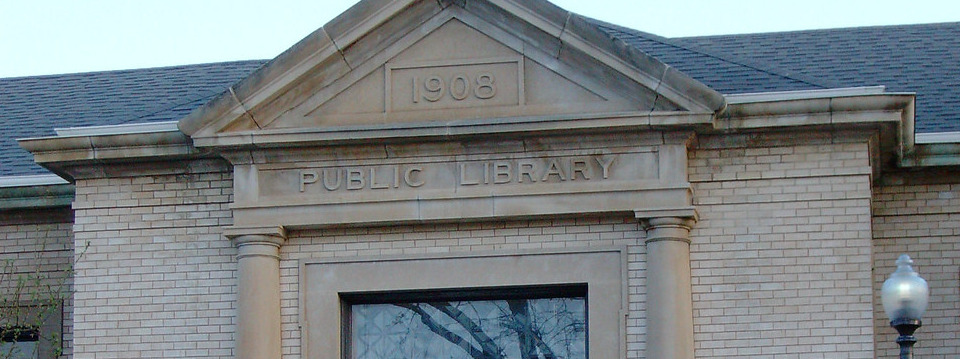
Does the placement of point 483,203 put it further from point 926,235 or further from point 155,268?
point 926,235

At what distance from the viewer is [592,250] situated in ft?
54.6

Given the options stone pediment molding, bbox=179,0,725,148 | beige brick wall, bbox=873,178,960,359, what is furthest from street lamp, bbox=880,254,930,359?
beige brick wall, bbox=873,178,960,359

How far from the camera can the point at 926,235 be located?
731 inches

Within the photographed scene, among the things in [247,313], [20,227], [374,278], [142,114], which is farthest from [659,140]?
[20,227]

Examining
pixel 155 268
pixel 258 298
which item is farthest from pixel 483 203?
pixel 155 268

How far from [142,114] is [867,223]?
736 cm

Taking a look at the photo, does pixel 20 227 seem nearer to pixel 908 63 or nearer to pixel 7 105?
pixel 7 105

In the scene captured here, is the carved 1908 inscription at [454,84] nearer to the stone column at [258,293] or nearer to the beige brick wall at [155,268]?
the stone column at [258,293]

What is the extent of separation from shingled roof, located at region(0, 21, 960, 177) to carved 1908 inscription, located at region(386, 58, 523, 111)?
1.97 meters

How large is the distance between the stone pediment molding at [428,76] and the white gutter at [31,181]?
2954mm

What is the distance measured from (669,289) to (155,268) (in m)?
5.01

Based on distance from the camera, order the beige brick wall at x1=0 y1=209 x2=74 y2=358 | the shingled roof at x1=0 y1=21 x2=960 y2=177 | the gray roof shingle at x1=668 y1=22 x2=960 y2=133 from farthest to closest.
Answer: the gray roof shingle at x1=668 y1=22 x2=960 y2=133
the beige brick wall at x1=0 y1=209 x2=74 y2=358
the shingled roof at x1=0 y1=21 x2=960 y2=177

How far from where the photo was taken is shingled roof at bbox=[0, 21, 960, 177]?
18812 millimetres

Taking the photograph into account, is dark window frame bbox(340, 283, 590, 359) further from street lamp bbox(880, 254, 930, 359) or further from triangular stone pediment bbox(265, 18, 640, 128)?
street lamp bbox(880, 254, 930, 359)
